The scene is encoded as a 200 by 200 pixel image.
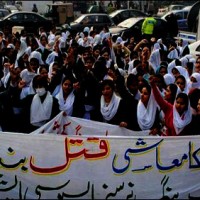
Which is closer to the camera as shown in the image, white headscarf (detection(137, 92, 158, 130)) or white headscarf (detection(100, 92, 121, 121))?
white headscarf (detection(137, 92, 158, 130))

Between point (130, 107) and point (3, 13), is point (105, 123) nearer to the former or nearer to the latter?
point (130, 107)

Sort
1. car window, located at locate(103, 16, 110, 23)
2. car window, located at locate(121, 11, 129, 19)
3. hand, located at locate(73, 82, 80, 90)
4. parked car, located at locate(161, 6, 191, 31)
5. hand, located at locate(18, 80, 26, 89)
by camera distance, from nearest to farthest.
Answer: hand, located at locate(73, 82, 80, 90) < hand, located at locate(18, 80, 26, 89) < car window, located at locate(103, 16, 110, 23) < parked car, located at locate(161, 6, 191, 31) < car window, located at locate(121, 11, 129, 19)

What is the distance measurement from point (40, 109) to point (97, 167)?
1141mm

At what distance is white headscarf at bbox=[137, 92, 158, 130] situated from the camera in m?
5.61

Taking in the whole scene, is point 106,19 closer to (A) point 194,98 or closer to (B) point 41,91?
(A) point 194,98

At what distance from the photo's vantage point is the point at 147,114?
18.5ft

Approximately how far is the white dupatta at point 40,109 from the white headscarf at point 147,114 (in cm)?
103

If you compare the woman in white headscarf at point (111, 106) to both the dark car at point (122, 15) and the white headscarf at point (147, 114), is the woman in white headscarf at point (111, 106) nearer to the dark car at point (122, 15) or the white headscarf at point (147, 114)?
the white headscarf at point (147, 114)

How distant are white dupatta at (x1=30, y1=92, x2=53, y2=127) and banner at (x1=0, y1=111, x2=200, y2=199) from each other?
28.8 inches

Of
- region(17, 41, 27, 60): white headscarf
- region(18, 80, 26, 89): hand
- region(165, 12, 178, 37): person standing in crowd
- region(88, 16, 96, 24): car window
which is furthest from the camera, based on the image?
region(88, 16, 96, 24): car window

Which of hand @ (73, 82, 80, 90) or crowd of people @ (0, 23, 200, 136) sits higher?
hand @ (73, 82, 80, 90)

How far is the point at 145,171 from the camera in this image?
4961 millimetres

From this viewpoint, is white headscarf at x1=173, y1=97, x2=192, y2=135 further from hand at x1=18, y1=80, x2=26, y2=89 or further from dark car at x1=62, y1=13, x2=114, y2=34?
dark car at x1=62, y1=13, x2=114, y2=34

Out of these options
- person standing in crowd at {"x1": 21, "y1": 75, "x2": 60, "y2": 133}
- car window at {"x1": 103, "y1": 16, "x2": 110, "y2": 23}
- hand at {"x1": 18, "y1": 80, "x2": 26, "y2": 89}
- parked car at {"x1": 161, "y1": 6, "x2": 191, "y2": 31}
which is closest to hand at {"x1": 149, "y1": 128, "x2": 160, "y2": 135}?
person standing in crowd at {"x1": 21, "y1": 75, "x2": 60, "y2": 133}
